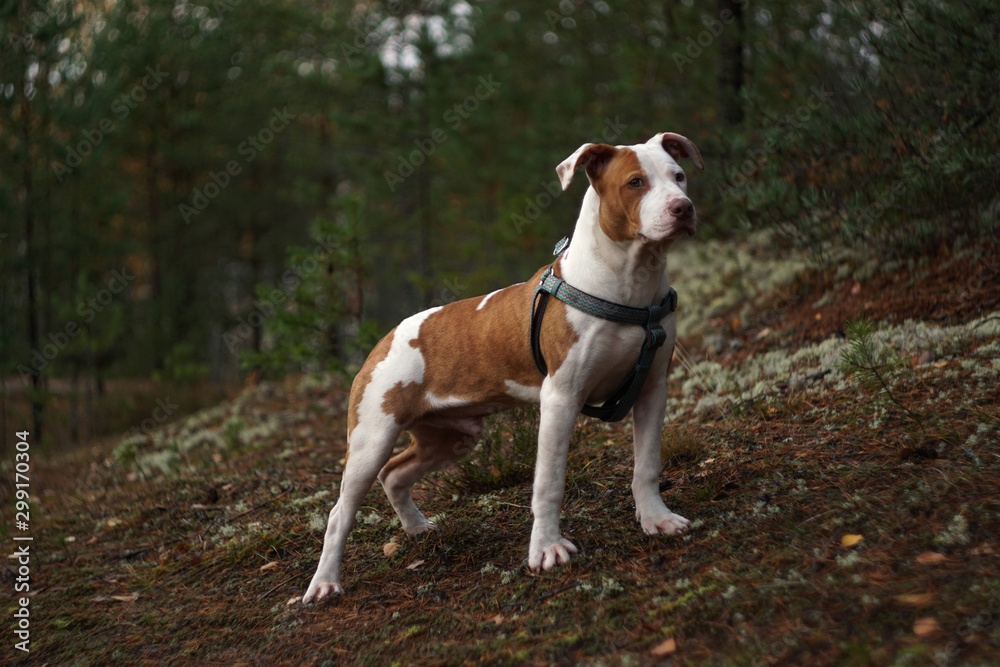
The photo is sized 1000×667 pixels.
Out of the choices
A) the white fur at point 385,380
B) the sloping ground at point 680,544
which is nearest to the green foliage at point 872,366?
the sloping ground at point 680,544

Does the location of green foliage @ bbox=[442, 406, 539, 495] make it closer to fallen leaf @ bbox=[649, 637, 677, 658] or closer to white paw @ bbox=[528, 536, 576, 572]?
white paw @ bbox=[528, 536, 576, 572]

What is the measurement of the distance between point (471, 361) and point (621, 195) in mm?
1150

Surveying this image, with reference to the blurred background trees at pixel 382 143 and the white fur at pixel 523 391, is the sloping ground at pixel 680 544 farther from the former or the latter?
the blurred background trees at pixel 382 143

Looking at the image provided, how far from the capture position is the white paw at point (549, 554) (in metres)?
3.37

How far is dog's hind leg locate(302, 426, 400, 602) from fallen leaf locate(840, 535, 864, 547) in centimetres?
217

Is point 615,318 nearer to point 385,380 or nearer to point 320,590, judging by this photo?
point 385,380

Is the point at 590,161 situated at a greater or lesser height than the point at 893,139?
lesser

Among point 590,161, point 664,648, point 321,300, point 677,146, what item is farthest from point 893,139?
point 321,300

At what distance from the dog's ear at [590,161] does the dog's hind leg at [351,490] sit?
1594 millimetres

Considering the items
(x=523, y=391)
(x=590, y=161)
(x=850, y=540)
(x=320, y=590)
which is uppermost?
(x=590, y=161)

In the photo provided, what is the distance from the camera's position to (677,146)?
368cm

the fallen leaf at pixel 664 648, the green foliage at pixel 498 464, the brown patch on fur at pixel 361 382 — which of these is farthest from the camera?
the green foliage at pixel 498 464

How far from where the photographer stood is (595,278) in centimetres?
334

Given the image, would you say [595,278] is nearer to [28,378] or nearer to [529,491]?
[529,491]
